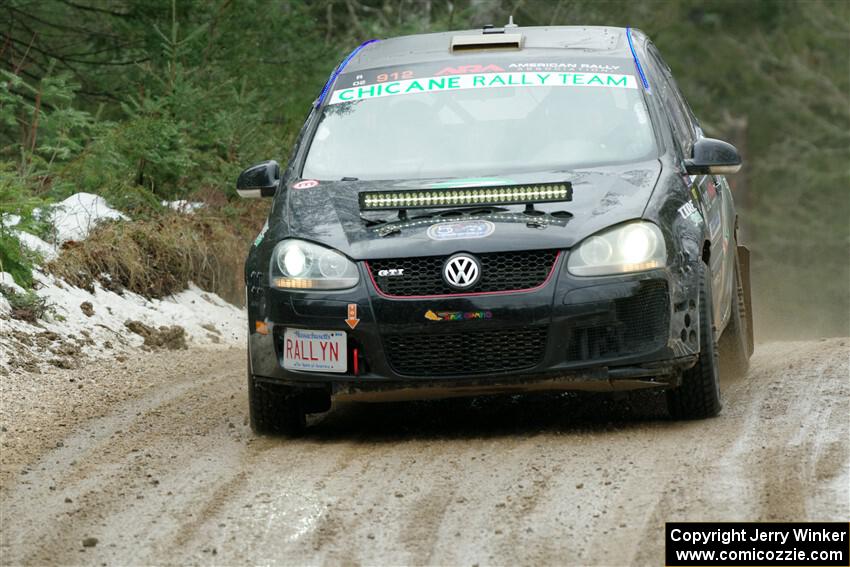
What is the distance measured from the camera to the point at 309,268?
6836mm

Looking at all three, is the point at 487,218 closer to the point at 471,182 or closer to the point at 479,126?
the point at 471,182

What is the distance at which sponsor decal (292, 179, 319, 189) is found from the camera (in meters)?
7.51

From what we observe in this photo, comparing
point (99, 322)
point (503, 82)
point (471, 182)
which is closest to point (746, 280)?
point (503, 82)

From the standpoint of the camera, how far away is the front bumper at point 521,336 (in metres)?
6.56

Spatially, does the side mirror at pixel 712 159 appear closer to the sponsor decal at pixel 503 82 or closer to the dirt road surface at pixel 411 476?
the sponsor decal at pixel 503 82

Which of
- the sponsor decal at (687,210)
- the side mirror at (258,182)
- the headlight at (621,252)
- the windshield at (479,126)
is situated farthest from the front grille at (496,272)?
the side mirror at (258,182)

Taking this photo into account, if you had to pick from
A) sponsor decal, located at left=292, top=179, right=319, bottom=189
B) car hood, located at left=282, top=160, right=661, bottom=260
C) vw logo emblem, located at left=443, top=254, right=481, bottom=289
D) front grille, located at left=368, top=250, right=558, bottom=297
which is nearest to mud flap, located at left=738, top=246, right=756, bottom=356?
car hood, located at left=282, top=160, right=661, bottom=260

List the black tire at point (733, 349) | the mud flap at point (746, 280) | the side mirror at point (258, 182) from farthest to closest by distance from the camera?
the mud flap at point (746, 280)
the black tire at point (733, 349)
the side mirror at point (258, 182)

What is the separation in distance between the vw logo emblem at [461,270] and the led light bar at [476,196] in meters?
0.38

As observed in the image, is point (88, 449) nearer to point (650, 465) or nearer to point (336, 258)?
point (336, 258)

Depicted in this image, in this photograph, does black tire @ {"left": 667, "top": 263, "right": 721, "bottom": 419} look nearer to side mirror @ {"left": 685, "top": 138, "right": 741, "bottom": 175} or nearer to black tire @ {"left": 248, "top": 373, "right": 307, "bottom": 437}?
side mirror @ {"left": 685, "top": 138, "right": 741, "bottom": 175}

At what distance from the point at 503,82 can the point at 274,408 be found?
7.11 ft

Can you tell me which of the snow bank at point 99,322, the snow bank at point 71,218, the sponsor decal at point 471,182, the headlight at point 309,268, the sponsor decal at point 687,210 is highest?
the sponsor decal at point 471,182

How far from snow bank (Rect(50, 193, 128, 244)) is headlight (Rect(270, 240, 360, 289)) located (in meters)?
4.81
